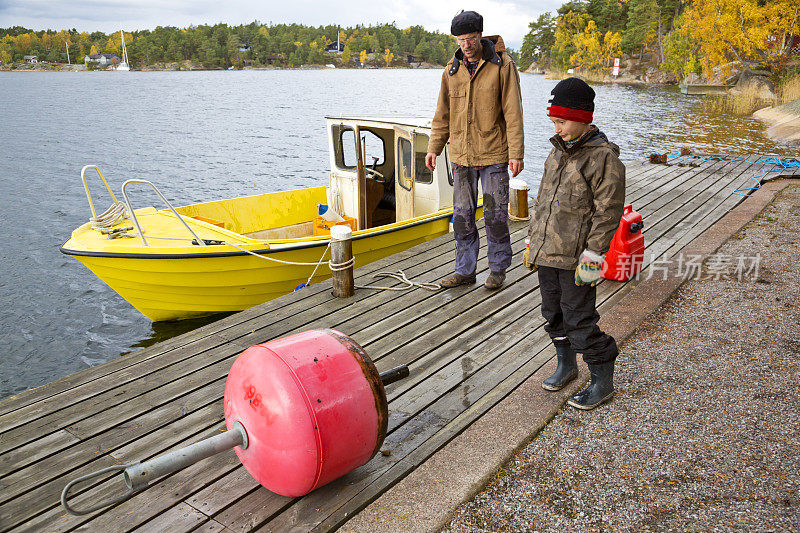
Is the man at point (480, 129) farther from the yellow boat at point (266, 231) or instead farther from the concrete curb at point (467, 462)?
the yellow boat at point (266, 231)

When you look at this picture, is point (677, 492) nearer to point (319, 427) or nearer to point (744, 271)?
point (319, 427)

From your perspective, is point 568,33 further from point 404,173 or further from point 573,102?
point 573,102

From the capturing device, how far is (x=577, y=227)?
3.16 metres

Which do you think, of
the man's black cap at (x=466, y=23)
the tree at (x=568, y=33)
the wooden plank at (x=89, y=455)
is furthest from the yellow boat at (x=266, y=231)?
the tree at (x=568, y=33)

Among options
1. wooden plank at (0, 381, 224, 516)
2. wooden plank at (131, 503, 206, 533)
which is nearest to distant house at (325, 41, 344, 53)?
wooden plank at (0, 381, 224, 516)

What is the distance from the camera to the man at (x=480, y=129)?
4645 millimetres

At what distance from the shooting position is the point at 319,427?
2.39 metres

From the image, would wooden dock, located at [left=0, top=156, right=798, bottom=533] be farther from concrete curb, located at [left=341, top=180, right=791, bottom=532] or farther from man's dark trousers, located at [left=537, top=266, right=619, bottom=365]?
man's dark trousers, located at [left=537, top=266, right=619, bottom=365]

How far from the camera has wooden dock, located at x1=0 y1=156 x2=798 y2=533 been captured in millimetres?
2633

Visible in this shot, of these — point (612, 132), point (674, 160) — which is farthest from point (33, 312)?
point (612, 132)

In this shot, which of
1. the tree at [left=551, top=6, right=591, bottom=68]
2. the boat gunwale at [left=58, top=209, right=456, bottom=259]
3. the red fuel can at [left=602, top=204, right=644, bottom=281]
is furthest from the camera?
the tree at [left=551, top=6, right=591, bottom=68]

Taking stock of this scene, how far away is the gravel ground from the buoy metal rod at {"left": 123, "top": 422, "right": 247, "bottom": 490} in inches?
39.8

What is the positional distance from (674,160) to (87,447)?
41.2 feet

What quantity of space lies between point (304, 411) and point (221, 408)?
52.4 inches
